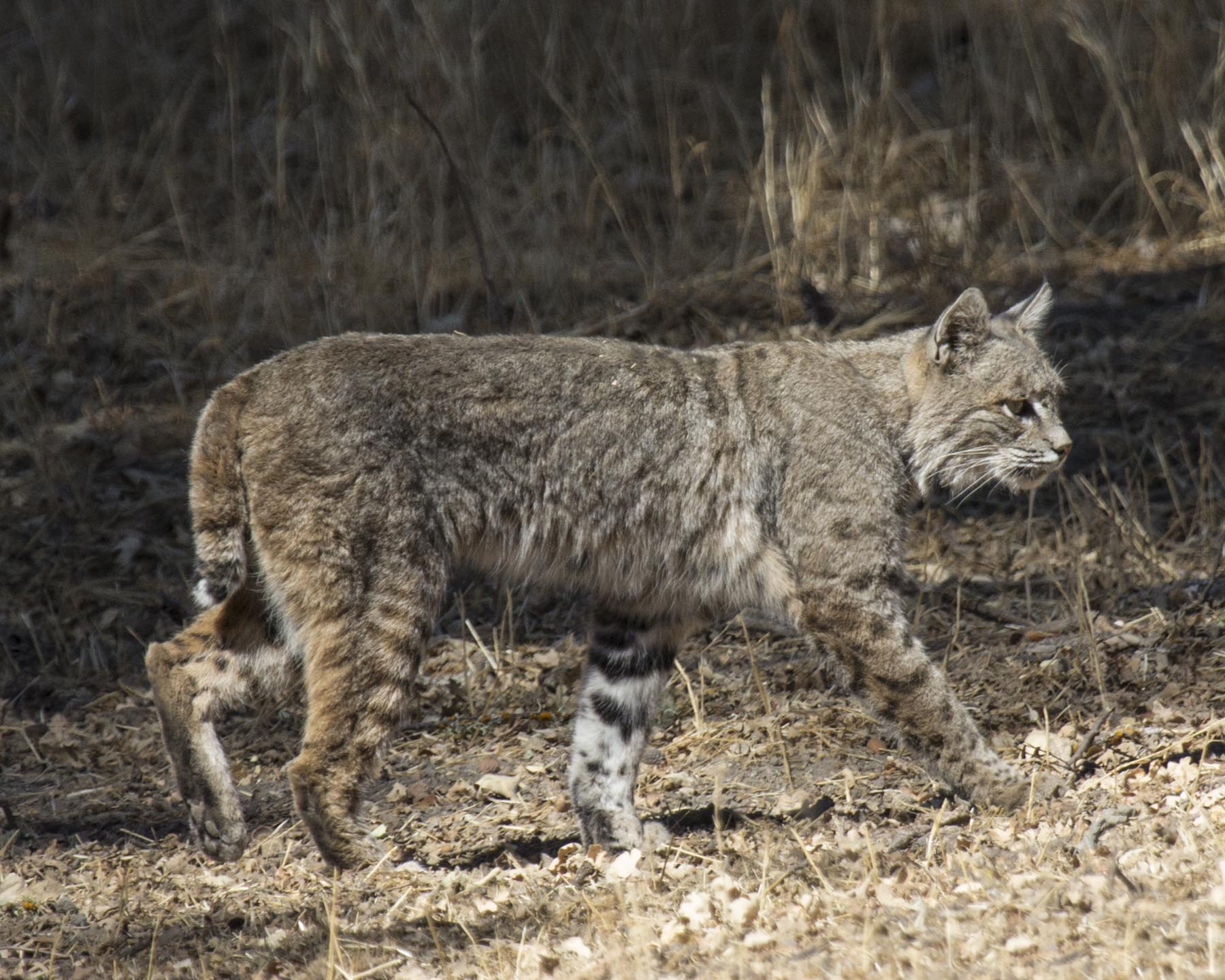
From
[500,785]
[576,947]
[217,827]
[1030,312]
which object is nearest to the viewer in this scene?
[576,947]

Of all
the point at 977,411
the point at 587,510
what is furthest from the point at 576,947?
the point at 977,411

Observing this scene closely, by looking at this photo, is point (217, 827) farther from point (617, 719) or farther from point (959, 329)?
point (959, 329)

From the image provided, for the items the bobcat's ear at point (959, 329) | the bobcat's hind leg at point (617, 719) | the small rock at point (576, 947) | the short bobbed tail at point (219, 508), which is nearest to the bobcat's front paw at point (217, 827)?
the short bobbed tail at point (219, 508)

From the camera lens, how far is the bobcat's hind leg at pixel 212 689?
4.68m

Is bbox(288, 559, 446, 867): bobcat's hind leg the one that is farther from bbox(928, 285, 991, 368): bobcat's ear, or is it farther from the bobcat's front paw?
bbox(928, 285, 991, 368): bobcat's ear

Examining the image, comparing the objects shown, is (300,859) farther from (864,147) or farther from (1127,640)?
(864,147)

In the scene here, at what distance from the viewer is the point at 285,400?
4.47 meters

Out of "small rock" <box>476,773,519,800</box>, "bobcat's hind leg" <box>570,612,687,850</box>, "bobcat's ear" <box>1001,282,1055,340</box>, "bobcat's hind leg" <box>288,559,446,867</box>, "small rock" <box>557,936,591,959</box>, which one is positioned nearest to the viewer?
"small rock" <box>557,936,591,959</box>

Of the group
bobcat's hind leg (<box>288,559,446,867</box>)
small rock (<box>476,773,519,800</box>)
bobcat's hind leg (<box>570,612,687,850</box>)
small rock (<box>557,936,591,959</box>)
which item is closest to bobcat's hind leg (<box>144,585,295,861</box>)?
bobcat's hind leg (<box>288,559,446,867</box>)

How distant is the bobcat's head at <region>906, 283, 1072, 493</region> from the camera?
196 inches

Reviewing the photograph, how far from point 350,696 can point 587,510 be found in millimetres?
957

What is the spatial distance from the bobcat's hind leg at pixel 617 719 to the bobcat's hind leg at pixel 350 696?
2.48ft

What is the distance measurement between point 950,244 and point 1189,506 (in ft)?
8.60

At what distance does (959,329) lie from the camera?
497 centimetres
